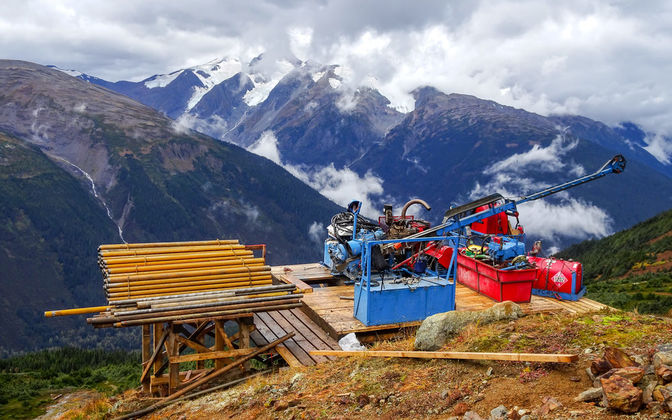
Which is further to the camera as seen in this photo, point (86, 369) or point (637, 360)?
point (86, 369)

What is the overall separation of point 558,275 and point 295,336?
8.70 m

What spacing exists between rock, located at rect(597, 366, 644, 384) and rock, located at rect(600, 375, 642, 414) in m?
0.31

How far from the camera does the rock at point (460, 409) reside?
6715 millimetres

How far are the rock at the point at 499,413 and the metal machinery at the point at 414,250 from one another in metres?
6.83

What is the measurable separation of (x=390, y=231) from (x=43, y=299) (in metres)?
148

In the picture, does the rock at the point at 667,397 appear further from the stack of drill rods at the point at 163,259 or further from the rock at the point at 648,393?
the stack of drill rods at the point at 163,259

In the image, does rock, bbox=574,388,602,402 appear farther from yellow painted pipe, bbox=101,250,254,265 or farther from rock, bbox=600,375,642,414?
yellow painted pipe, bbox=101,250,254,265

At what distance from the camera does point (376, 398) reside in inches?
315

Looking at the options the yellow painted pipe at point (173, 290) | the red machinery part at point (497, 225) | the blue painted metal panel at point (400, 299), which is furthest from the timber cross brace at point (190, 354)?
the red machinery part at point (497, 225)

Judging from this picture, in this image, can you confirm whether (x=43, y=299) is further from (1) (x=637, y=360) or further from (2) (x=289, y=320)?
(1) (x=637, y=360)

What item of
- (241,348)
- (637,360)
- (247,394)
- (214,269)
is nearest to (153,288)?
(214,269)

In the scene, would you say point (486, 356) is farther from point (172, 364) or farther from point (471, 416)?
point (172, 364)

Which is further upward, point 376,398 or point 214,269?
point 214,269

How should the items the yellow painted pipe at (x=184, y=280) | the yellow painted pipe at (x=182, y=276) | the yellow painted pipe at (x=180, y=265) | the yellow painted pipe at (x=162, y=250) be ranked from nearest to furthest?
the yellow painted pipe at (x=184, y=280), the yellow painted pipe at (x=182, y=276), the yellow painted pipe at (x=180, y=265), the yellow painted pipe at (x=162, y=250)
